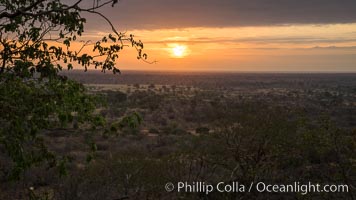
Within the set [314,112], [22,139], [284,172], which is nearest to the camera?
[22,139]

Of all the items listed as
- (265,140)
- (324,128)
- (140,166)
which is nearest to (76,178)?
(140,166)

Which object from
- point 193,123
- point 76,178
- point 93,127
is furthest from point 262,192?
point 193,123

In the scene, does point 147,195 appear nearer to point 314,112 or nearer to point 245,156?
point 245,156

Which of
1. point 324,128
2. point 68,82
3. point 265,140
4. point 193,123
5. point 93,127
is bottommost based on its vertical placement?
point 193,123

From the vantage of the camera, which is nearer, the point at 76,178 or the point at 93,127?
the point at 93,127

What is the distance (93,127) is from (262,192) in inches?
391

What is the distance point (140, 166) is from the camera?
44.1 feet

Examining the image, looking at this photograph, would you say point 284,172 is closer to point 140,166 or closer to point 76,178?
point 140,166

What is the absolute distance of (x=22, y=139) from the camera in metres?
5.15

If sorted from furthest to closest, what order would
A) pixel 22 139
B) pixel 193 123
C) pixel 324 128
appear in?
pixel 193 123 → pixel 324 128 → pixel 22 139

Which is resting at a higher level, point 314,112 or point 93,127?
point 93,127

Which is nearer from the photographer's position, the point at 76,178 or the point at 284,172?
the point at 76,178

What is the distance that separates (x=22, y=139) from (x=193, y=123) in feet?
105

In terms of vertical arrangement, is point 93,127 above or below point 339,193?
above
